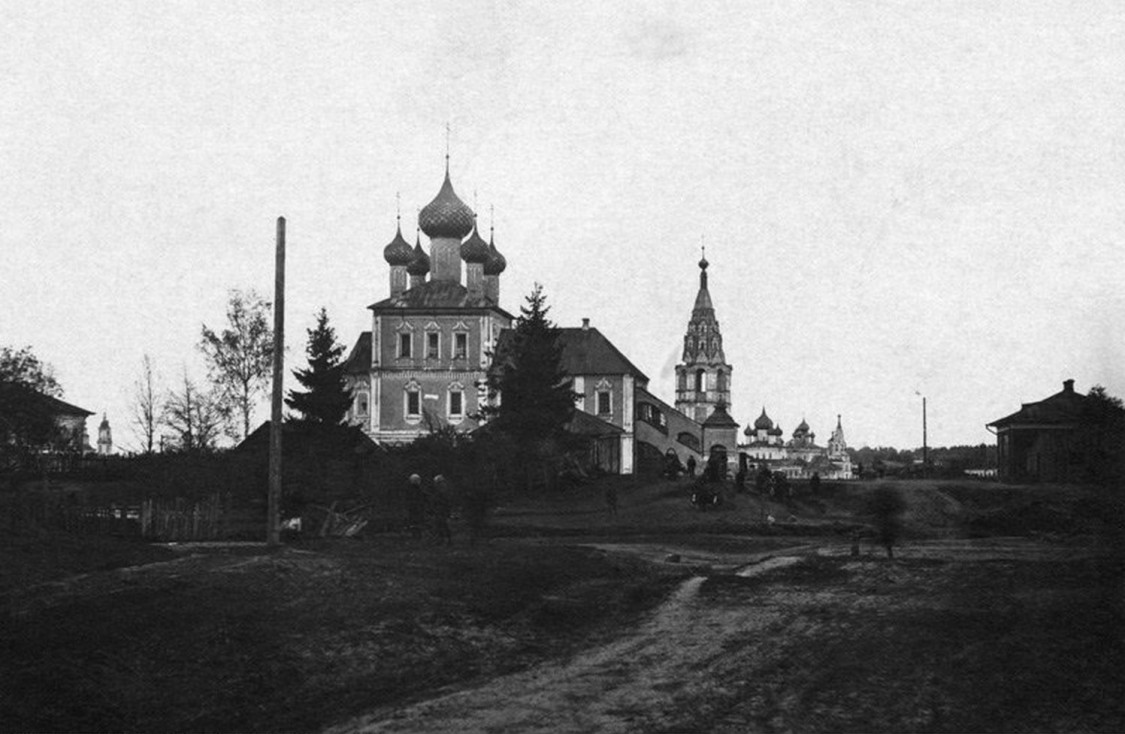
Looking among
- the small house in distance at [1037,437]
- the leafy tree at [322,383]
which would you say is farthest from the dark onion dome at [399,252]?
the small house in distance at [1037,437]

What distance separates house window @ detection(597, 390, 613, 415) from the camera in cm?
8669

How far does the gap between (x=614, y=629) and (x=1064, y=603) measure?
639cm

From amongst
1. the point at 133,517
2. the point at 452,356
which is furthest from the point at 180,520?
the point at 452,356

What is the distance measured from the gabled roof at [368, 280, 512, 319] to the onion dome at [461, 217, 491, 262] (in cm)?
173

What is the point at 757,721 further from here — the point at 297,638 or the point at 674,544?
the point at 674,544

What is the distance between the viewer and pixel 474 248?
81.8 metres

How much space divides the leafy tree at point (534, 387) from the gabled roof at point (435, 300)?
1696 centimetres

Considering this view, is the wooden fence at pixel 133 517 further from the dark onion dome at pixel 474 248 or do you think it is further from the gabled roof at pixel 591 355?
the gabled roof at pixel 591 355

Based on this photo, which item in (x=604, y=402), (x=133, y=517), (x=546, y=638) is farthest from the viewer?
(x=604, y=402)

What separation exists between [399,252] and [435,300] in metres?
7.57

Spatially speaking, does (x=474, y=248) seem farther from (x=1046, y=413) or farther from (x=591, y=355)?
(x=1046, y=413)

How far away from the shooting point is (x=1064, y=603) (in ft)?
65.5

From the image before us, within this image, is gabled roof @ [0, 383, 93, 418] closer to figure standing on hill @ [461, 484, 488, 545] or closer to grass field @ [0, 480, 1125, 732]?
figure standing on hill @ [461, 484, 488, 545]

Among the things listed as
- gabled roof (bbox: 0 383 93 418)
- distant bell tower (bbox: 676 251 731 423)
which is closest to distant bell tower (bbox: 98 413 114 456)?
distant bell tower (bbox: 676 251 731 423)
